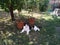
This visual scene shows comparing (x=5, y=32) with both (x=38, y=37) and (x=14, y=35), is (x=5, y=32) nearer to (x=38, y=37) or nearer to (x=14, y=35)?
(x=14, y=35)

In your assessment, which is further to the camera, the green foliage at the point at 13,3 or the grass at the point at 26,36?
the green foliage at the point at 13,3

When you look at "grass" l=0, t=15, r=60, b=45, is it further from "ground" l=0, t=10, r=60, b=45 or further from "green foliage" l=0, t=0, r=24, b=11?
"green foliage" l=0, t=0, r=24, b=11

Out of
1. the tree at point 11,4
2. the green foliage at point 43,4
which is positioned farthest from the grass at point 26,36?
the green foliage at point 43,4

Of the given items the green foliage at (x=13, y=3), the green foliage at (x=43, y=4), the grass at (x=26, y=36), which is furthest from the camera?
the green foliage at (x=43, y=4)

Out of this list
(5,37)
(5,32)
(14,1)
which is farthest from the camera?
(14,1)

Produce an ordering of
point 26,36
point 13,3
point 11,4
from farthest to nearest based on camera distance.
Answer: point 11,4 → point 13,3 → point 26,36

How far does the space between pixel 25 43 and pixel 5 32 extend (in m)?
1.03

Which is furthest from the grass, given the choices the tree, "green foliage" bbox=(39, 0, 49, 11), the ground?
"green foliage" bbox=(39, 0, 49, 11)

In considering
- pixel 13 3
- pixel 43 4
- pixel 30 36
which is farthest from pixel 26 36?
pixel 43 4

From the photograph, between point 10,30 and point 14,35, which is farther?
point 10,30

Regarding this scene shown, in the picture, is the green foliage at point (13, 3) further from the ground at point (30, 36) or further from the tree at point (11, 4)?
the ground at point (30, 36)

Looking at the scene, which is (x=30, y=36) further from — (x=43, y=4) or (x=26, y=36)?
(x=43, y=4)

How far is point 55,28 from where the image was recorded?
6.81 meters

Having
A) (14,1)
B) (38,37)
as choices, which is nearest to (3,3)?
(14,1)
